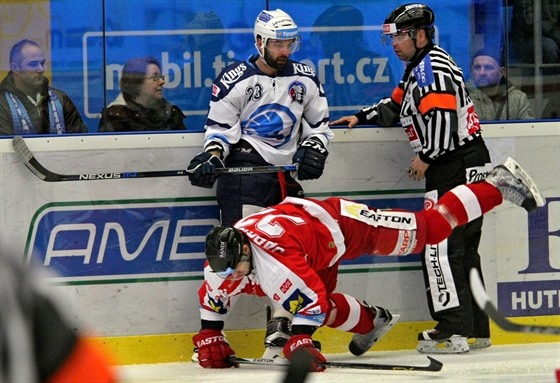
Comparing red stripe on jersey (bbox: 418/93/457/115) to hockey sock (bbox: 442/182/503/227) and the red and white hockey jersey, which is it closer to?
hockey sock (bbox: 442/182/503/227)

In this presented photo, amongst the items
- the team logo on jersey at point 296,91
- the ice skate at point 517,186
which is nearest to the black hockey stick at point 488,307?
the ice skate at point 517,186

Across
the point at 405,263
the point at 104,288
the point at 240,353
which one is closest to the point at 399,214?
the point at 405,263

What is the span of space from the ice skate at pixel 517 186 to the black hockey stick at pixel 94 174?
803mm

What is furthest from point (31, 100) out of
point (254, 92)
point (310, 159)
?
point (310, 159)

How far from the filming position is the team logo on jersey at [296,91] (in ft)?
15.7

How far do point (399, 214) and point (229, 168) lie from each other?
69 cm

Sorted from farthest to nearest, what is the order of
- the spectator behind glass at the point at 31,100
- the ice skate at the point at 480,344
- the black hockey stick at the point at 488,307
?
the ice skate at the point at 480,344, the spectator behind glass at the point at 31,100, the black hockey stick at the point at 488,307

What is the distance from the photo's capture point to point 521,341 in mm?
5070

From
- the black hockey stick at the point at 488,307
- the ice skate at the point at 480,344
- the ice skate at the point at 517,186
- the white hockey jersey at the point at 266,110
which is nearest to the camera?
the black hockey stick at the point at 488,307

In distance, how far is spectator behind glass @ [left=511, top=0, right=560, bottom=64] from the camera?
5.18m

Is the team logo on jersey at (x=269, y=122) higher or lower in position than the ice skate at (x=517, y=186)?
higher

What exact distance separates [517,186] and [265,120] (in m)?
1.03

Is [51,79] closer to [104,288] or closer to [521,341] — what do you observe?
[104,288]

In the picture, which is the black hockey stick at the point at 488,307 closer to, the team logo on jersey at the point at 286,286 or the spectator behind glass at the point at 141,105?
the team logo on jersey at the point at 286,286
